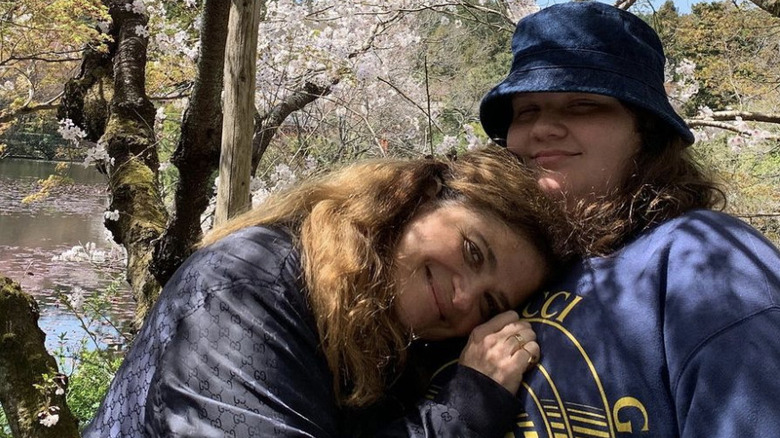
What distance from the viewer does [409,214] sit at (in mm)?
1458

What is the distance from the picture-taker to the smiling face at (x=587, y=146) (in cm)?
160

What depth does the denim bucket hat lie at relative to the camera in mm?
1553

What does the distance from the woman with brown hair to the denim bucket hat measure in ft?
0.80

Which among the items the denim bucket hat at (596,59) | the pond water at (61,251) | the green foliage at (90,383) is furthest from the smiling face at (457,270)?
the green foliage at (90,383)

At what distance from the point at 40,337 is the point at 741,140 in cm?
594

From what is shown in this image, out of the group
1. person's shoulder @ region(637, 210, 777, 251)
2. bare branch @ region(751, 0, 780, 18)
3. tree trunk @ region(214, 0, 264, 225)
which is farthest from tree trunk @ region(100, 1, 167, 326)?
bare branch @ region(751, 0, 780, 18)

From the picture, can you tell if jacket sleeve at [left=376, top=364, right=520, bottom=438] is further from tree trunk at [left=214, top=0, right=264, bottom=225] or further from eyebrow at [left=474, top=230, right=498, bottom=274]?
tree trunk at [left=214, top=0, right=264, bottom=225]

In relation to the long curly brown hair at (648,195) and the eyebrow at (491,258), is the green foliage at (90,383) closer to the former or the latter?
the eyebrow at (491,258)

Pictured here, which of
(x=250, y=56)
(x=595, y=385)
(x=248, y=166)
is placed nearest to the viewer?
(x=595, y=385)

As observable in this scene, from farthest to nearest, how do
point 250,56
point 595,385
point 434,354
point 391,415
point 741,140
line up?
1. point 741,140
2. point 250,56
3. point 434,354
4. point 391,415
5. point 595,385

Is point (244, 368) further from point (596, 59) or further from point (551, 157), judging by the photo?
point (596, 59)

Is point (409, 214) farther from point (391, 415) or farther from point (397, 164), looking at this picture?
point (391, 415)

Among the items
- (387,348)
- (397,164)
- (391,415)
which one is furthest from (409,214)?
(391,415)

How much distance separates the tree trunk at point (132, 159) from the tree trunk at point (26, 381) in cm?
54
